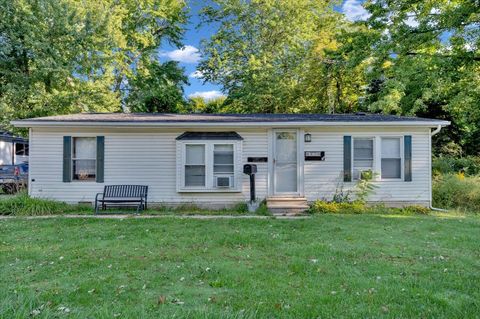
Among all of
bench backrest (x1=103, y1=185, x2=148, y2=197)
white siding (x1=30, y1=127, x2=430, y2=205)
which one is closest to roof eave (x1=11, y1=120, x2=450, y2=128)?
white siding (x1=30, y1=127, x2=430, y2=205)

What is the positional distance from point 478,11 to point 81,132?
12.5 meters

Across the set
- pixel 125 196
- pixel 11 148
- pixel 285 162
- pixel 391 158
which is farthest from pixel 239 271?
pixel 11 148

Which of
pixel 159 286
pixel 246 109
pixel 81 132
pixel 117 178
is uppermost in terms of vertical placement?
pixel 246 109

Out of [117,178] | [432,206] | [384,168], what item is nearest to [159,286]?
[117,178]

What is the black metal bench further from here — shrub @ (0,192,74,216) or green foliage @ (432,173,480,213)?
green foliage @ (432,173,480,213)

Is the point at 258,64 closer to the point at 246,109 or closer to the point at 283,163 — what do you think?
the point at 246,109

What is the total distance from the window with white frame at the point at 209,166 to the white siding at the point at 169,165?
11.5 inches

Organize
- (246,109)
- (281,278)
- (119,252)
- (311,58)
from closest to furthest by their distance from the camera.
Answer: (281,278) → (119,252) → (311,58) → (246,109)

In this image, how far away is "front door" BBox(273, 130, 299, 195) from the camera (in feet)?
35.4

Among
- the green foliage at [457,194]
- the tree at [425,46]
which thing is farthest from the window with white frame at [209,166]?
the green foliage at [457,194]

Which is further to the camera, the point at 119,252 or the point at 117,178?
the point at 117,178

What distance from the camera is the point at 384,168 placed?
10.8 m

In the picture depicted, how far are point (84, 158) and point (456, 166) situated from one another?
1587 centimetres

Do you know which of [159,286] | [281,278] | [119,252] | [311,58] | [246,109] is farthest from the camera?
[246,109]
